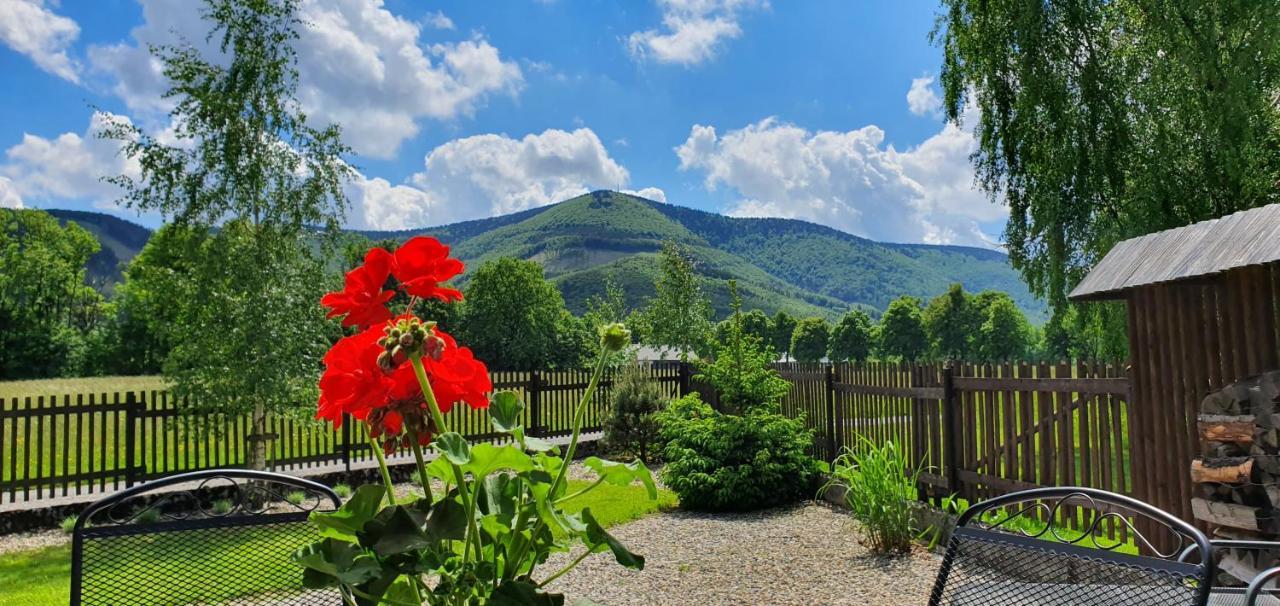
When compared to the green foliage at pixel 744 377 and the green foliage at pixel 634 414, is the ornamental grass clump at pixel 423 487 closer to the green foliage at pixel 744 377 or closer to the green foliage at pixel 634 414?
the green foliage at pixel 744 377

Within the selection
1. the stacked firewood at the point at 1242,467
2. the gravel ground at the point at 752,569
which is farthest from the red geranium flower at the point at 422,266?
the stacked firewood at the point at 1242,467

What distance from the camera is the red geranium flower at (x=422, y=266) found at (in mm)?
1025

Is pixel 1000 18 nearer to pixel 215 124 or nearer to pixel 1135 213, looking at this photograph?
pixel 1135 213

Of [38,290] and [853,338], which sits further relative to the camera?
[853,338]

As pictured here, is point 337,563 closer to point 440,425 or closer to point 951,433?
point 440,425

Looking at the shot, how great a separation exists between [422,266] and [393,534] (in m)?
0.34

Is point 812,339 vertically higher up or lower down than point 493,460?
higher up

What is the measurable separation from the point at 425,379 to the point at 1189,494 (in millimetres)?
4878

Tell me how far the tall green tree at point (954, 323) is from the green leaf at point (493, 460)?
7282cm

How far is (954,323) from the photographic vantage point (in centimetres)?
6881

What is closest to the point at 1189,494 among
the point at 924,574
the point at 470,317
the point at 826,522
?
the point at 924,574

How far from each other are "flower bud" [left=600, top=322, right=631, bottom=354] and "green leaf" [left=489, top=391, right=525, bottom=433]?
0.16m

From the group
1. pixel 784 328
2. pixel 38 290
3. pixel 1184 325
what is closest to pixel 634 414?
pixel 1184 325

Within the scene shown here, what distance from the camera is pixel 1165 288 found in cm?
446
